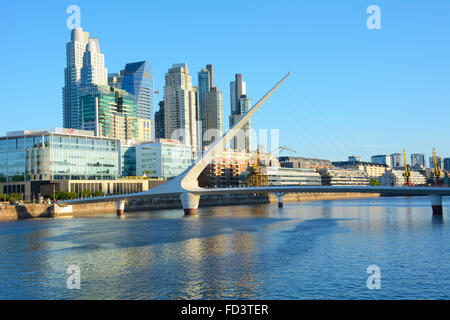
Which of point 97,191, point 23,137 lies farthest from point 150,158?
point 23,137

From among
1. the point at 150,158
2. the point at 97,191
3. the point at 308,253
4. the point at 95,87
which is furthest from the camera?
the point at 95,87

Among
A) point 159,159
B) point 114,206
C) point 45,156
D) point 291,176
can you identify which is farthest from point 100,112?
point 114,206

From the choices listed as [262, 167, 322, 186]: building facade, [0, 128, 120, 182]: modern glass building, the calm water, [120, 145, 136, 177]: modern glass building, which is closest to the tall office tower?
[262, 167, 322, 186]: building facade

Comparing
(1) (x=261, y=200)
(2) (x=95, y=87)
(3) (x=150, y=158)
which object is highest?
(2) (x=95, y=87)

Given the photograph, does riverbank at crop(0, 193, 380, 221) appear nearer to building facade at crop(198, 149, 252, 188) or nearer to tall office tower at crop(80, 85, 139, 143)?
building facade at crop(198, 149, 252, 188)

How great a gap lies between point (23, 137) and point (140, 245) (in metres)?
63.9

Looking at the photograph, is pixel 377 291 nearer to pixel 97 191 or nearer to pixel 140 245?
pixel 140 245

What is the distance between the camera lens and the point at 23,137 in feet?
288

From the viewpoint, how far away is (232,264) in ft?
81.0

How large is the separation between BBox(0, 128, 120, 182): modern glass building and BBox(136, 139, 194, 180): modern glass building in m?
21.6

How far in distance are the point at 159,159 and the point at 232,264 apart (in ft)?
299

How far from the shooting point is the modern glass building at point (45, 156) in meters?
86.4

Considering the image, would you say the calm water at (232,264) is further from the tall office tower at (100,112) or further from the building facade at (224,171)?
the tall office tower at (100,112)

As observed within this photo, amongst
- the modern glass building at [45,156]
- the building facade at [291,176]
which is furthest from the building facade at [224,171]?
the modern glass building at [45,156]
